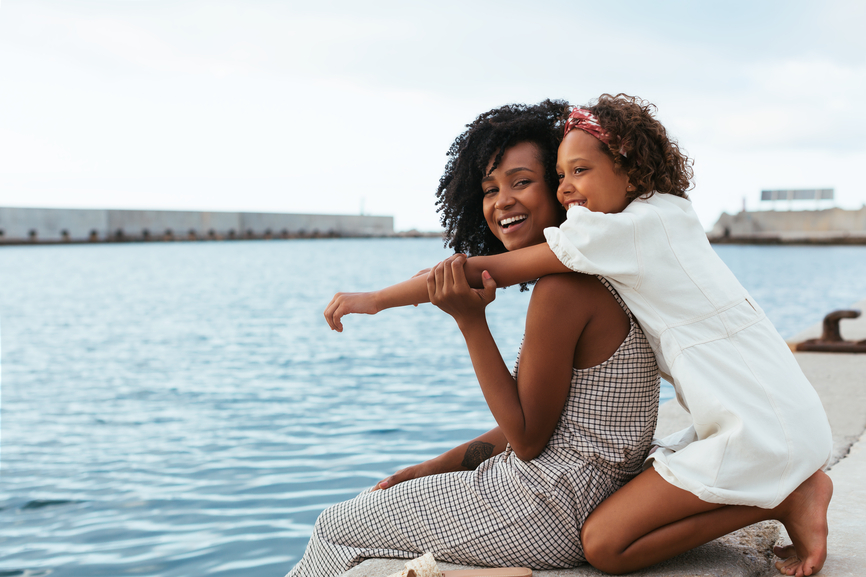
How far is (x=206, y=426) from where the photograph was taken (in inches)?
285

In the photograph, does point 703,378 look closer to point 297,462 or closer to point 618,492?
point 618,492

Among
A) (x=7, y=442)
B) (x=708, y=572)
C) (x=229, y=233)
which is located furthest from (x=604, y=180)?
(x=229, y=233)

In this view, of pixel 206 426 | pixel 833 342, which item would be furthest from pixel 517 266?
pixel 206 426

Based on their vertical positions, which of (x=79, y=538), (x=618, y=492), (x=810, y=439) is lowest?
(x=79, y=538)

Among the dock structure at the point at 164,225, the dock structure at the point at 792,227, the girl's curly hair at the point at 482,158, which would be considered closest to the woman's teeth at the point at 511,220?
the girl's curly hair at the point at 482,158

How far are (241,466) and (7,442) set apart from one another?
2.85m

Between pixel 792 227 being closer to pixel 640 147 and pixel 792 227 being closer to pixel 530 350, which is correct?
pixel 640 147

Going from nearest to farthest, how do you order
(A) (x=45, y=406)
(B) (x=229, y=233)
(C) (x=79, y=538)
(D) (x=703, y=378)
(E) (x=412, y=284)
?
(D) (x=703, y=378)
(E) (x=412, y=284)
(C) (x=79, y=538)
(A) (x=45, y=406)
(B) (x=229, y=233)

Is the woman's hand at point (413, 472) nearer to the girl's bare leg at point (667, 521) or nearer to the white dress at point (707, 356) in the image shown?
the girl's bare leg at point (667, 521)

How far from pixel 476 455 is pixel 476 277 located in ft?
2.15

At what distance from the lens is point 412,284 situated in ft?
6.37

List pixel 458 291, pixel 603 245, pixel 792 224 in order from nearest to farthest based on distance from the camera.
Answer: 1. pixel 603 245
2. pixel 458 291
3. pixel 792 224

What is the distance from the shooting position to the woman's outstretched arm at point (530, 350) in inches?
68.2

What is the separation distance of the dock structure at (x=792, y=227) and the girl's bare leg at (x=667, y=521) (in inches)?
3112
